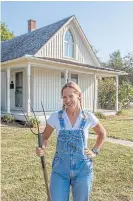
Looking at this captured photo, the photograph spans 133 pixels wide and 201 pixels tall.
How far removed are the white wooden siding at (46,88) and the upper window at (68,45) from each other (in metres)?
1.86

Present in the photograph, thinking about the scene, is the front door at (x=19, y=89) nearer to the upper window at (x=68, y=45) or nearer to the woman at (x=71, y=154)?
the upper window at (x=68, y=45)

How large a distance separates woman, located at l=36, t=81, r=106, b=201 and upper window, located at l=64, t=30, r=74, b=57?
14.9m

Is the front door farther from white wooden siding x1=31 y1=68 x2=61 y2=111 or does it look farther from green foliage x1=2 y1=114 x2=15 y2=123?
green foliage x1=2 y1=114 x2=15 y2=123

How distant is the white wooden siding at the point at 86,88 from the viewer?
18.5 meters

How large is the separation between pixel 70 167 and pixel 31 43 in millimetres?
14425

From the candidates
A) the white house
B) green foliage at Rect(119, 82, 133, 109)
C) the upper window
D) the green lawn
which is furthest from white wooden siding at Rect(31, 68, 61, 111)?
green foliage at Rect(119, 82, 133, 109)

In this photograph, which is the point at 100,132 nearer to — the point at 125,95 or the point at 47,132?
the point at 47,132

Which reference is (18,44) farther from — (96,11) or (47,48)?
(96,11)

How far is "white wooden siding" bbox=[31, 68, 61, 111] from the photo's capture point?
50.0 feet

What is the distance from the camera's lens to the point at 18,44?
17.6 meters

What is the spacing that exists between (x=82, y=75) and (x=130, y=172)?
13.3 meters

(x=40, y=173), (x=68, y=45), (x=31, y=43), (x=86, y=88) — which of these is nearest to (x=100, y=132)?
(x=40, y=173)

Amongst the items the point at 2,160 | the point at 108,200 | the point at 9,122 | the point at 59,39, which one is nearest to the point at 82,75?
the point at 59,39

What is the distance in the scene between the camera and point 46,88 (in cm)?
1588
